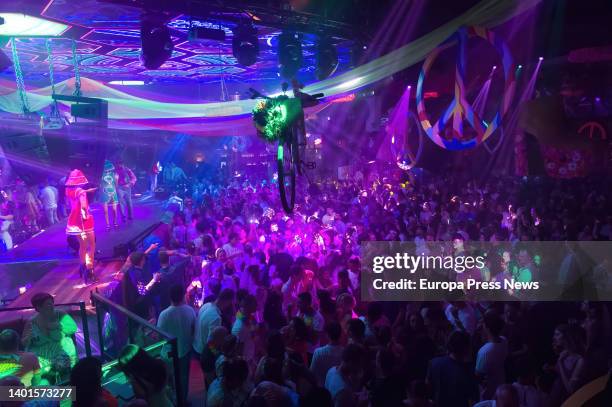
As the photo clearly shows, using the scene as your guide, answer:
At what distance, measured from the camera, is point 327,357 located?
3277mm

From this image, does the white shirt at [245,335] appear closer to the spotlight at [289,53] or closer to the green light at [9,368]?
the green light at [9,368]

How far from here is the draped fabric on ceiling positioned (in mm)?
4727

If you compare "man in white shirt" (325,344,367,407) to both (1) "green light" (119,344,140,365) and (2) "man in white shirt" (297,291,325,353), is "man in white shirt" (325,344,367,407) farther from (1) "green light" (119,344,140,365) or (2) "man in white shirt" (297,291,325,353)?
(1) "green light" (119,344,140,365)

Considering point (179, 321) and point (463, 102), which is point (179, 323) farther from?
point (463, 102)

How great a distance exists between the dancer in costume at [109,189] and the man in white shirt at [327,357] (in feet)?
23.8

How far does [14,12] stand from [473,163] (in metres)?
12.7

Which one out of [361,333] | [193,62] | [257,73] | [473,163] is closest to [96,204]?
[193,62]

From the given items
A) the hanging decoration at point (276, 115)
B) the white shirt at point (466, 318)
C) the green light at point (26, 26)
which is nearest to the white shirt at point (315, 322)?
the white shirt at point (466, 318)

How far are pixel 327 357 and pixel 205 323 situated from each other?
3.85ft

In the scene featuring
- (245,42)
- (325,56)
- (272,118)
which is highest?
(245,42)

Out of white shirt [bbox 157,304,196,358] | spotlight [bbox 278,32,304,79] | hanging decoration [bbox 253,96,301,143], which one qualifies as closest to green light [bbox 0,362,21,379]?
white shirt [bbox 157,304,196,358]

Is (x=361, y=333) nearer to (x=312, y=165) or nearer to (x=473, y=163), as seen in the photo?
(x=312, y=165)

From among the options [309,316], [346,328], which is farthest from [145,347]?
[346,328]

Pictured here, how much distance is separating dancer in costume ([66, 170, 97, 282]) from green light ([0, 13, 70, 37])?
1987 millimetres
